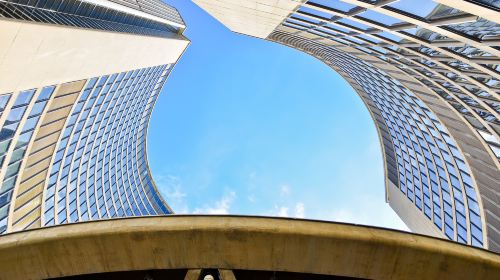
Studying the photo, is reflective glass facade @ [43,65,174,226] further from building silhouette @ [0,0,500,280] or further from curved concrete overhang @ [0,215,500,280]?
curved concrete overhang @ [0,215,500,280]

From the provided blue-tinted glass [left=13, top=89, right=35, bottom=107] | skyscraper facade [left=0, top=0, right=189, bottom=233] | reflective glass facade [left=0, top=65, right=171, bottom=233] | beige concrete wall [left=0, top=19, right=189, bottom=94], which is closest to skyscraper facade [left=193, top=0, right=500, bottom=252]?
beige concrete wall [left=0, top=19, right=189, bottom=94]

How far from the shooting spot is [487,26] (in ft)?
46.9

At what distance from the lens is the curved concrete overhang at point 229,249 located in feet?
21.6

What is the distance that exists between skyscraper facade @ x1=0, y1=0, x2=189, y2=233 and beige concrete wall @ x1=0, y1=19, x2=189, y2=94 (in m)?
0.07

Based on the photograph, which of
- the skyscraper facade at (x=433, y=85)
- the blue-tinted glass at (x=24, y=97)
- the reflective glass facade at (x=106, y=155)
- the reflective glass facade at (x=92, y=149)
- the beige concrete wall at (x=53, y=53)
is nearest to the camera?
the skyscraper facade at (x=433, y=85)

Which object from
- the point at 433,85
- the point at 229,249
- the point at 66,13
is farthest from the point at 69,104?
the point at 433,85

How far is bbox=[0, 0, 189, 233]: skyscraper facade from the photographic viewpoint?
20859 millimetres

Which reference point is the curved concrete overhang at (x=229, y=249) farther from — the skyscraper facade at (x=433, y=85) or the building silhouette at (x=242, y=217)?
the skyscraper facade at (x=433, y=85)

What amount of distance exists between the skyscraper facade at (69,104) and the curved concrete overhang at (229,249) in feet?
48.1

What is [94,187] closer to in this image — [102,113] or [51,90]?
[102,113]

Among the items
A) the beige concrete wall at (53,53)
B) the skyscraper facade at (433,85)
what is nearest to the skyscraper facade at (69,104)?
the beige concrete wall at (53,53)

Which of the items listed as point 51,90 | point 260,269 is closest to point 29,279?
point 260,269

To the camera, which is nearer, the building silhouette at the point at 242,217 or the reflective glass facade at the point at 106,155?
the building silhouette at the point at 242,217

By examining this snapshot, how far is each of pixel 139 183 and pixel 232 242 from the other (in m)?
74.9
